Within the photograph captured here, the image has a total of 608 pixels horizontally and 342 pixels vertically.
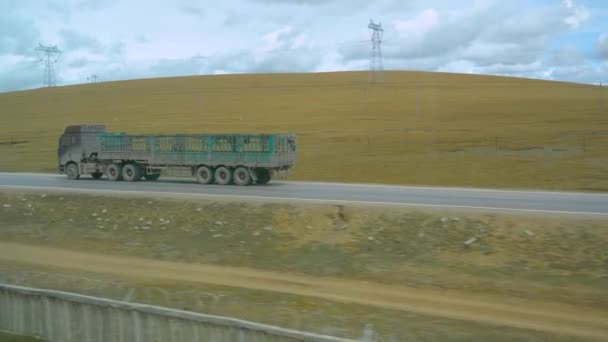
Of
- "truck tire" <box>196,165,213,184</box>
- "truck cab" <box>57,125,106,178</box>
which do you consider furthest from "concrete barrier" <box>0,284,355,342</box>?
"truck cab" <box>57,125,106,178</box>

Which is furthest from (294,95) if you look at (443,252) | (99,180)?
(443,252)

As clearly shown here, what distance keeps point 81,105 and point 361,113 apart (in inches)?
1686

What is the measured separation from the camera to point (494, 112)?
63.7m

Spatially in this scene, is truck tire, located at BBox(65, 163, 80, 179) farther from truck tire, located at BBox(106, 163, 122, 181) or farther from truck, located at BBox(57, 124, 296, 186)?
truck tire, located at BBox(106, 163, 122, 181)

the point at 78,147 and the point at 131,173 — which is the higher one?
the point at 78,147

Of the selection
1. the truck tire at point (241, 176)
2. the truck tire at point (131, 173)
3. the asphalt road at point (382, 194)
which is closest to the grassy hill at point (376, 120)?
the asphalt road at point (382, 194)

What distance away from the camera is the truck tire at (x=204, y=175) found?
2830cm

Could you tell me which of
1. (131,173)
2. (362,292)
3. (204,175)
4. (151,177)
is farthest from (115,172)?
(362,292)

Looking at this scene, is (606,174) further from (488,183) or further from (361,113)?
(361,113)

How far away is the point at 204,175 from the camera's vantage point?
1118 inches

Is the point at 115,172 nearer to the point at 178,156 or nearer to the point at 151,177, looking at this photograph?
A: the point at 151,177

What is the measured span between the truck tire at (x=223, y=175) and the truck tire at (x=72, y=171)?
8.56m

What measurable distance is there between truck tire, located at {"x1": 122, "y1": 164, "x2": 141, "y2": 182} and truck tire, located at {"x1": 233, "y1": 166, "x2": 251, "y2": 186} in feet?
17.8

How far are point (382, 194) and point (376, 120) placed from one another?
39.1m
